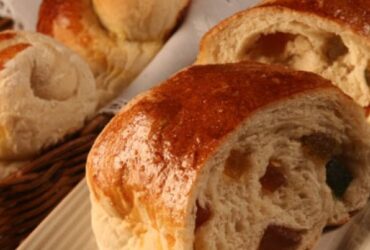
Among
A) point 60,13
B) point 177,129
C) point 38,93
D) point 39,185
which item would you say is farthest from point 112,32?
point 177,129

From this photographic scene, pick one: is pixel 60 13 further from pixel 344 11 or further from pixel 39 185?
pixel 344 11

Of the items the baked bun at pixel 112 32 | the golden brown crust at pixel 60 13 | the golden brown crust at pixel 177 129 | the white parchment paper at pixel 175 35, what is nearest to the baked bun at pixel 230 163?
the golden brown crust at pixel 177 129

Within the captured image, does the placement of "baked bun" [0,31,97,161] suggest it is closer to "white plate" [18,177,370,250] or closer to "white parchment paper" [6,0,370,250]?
"white parchment paper" [6,0,370,250]

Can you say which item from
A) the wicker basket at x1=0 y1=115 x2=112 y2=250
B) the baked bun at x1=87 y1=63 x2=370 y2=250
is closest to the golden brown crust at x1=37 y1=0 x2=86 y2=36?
the wicker basket at x1=0 y1=115 x2=112 y2=250

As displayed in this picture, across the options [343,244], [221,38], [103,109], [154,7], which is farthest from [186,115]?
[154,7]

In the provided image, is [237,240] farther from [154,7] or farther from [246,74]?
[154,7]

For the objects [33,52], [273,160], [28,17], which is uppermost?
[273,160]

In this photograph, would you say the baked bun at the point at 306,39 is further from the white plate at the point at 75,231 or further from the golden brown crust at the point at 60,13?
the golden brown crust at the point at 60,13
